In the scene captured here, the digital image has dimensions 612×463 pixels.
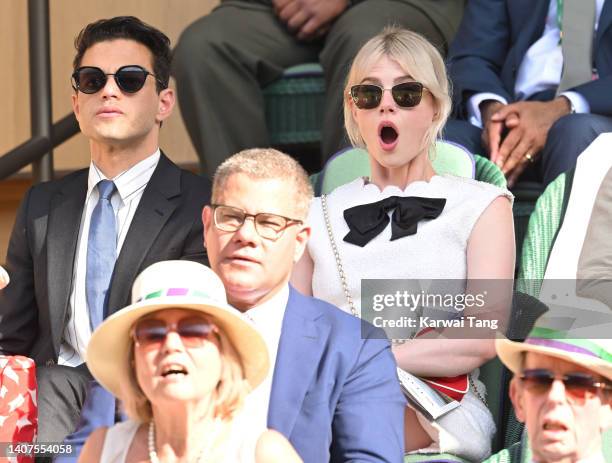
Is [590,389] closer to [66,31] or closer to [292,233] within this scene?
[292,233]

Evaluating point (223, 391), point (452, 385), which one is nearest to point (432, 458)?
point (452, 385)

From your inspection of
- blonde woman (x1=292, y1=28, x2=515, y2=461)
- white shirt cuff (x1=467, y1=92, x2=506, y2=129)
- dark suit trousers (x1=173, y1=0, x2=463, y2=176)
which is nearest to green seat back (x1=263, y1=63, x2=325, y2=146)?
dark suit trousers (x1=173, y1=0, x2=463, y2=176)

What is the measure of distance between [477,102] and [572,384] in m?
2.46

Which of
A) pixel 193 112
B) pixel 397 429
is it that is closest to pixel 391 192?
pixel 397 429

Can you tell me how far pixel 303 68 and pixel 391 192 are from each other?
4.88 ft

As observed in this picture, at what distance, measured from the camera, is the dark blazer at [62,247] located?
4.47 meters

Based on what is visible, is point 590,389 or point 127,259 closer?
point 590,389

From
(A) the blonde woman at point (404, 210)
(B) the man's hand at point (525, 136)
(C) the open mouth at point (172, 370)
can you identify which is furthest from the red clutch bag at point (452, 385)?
(C) the open mouth at point (172, 370)

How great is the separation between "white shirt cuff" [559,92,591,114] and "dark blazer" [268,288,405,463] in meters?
1.69

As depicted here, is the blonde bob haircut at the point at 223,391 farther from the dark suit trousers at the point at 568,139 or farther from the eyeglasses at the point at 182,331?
the dark suit trousers at the point at 568,139

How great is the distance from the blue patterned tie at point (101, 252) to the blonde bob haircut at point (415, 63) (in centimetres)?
82

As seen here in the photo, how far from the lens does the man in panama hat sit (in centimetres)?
305

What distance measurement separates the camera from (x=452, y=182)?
4.57 metres

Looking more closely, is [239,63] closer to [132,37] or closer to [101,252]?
[132,37]
